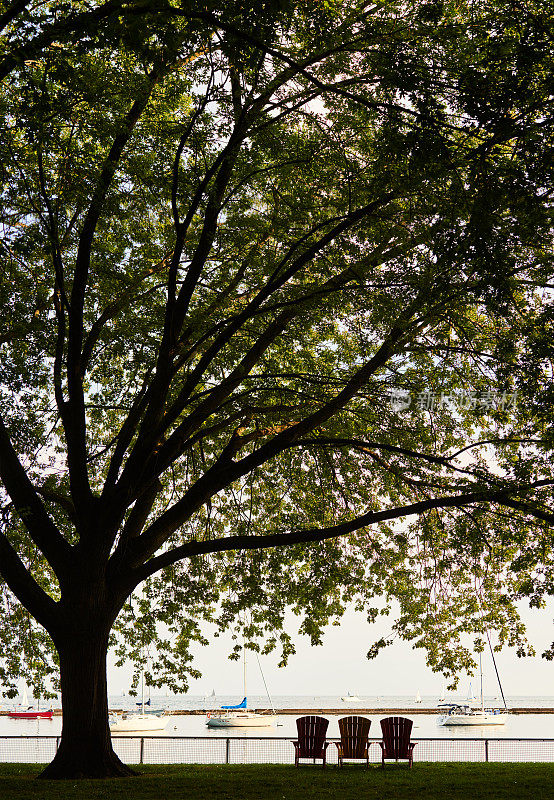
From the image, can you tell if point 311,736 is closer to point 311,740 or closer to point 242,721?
point 311,740

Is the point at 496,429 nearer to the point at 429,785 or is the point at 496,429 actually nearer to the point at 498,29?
the point at 429,785

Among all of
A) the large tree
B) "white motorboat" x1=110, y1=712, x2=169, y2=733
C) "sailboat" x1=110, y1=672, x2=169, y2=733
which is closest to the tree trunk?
the large tree

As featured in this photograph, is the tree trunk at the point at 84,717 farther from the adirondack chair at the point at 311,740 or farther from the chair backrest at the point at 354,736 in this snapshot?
the chair backrest at the point at 354,736

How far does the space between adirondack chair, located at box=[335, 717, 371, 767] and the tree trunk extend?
12.8 ft

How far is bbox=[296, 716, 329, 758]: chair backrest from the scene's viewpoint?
14.8m

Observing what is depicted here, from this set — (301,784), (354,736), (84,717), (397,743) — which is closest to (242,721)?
(397,743)

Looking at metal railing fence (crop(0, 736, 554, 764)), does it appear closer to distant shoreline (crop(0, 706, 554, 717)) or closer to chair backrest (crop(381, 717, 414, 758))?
chair backrest (crop(381, 717, 414, 758))

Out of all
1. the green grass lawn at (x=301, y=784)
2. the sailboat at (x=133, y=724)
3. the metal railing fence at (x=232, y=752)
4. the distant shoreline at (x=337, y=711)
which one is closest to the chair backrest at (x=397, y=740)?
the green grass lawn at (x=301, y=784)

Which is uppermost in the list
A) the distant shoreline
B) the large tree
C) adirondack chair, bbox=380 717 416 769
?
the large tree

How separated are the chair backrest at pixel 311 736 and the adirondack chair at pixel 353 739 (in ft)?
1.15

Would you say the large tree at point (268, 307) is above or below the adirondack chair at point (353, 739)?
above

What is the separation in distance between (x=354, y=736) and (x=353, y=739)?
8 cm

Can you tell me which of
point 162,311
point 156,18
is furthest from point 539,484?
point 156,18

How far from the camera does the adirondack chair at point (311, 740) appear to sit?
14820 millimetres
